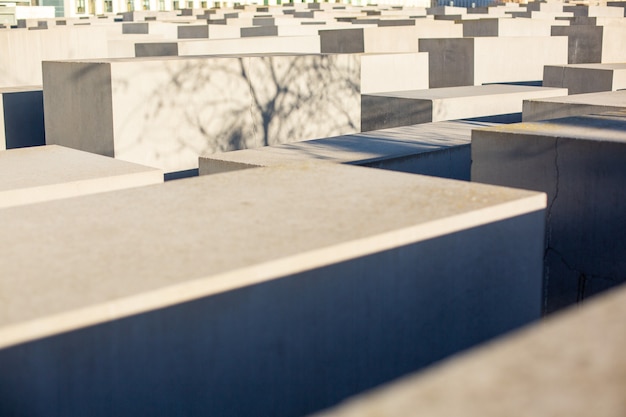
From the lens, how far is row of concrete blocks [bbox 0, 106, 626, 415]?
2814 mm

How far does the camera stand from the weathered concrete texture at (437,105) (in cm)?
980

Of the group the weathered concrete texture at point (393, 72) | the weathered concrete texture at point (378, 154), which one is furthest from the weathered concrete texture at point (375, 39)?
the weathered concrete texture at point (378, 154)

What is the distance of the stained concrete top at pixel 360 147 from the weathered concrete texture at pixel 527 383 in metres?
4.75

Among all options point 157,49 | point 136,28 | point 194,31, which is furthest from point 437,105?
point 136,28

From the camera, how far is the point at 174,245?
338cm

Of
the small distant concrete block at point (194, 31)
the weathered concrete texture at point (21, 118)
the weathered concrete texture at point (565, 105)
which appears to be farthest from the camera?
the small distant concrete block at point (194, 31)

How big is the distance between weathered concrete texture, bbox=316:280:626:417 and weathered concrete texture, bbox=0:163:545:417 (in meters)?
1.50

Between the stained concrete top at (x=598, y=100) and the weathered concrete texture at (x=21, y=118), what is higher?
the stained concrete top at (x=598, y=100)

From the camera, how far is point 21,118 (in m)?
10.3

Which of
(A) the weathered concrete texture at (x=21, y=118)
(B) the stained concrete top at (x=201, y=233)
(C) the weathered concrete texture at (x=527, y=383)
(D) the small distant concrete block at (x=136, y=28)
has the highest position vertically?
(D) the small distant concrete block at (x=136, y=28)

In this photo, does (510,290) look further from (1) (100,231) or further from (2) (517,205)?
(1) (100,231)

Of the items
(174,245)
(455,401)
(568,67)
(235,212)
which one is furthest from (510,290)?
(568,67)

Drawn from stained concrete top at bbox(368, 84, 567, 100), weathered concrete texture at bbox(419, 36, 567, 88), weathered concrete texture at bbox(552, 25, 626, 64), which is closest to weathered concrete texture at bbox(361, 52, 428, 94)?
stained concrete top at bbox(368, 84, 567, 100)

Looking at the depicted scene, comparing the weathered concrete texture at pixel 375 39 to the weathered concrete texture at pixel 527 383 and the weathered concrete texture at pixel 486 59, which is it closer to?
the weathered concrete texture at pixel 486 59
